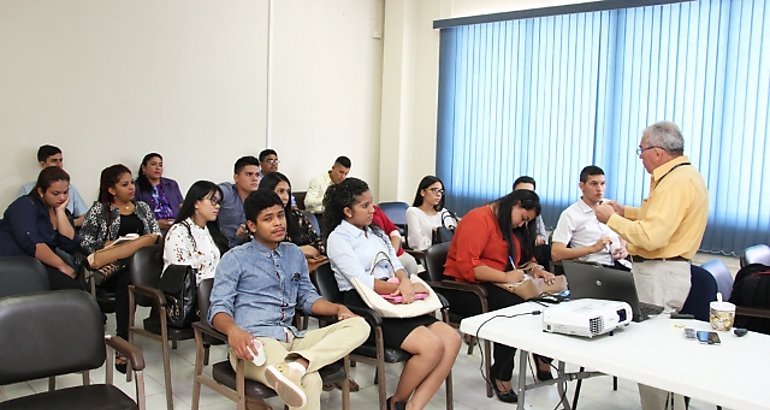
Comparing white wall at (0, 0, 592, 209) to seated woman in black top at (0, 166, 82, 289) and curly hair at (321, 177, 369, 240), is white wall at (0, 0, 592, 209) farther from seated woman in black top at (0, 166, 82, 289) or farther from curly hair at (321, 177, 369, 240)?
curly hair at (321, 177, 369, 240)

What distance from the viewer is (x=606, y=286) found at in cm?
283

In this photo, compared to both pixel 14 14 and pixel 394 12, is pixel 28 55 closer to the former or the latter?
pixel 14 14

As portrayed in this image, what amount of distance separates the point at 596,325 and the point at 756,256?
225 cm

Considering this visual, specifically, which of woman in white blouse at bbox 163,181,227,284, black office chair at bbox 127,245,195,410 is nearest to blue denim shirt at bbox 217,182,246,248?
woman in white blouse at bbox 163,181,227,284

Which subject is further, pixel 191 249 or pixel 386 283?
pixel 191 249

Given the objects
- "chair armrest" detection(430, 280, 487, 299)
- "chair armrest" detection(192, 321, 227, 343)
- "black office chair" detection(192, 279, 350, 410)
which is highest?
"chair armrest" detection(430, 280, 487, 299)

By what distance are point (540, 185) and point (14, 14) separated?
15.9 feet

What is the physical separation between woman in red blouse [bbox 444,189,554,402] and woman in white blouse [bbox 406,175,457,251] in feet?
4.21

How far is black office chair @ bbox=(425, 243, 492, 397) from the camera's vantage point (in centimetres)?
383

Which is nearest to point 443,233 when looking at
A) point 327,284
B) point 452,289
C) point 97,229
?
point 452,289

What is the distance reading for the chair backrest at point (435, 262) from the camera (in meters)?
4.18

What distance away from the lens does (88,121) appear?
19.3ft

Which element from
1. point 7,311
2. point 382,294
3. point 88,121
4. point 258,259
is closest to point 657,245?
point 382,294

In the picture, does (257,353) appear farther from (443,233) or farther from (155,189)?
(155,189)
